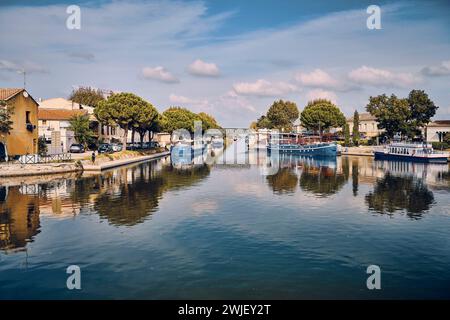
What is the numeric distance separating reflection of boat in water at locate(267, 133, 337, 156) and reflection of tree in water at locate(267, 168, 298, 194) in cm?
4304

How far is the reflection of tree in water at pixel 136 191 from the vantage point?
3127cm

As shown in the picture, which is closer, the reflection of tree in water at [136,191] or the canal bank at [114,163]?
the reflection of tree in water at [136,191]

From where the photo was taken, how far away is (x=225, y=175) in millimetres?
58562

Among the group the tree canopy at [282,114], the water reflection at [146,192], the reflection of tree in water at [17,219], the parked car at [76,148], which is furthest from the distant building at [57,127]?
the tree canopy at [282,114]

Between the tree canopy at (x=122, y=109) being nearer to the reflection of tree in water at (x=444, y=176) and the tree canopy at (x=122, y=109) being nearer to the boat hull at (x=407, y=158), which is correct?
the reflection of tree in water at (x=444, y=176)

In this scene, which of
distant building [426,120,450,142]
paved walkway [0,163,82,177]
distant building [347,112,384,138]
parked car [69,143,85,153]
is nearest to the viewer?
paved walkway [0,163,82,177]

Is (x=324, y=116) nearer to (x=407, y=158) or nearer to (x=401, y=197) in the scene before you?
(x=407, y=158)

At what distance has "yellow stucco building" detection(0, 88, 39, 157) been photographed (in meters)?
58.3

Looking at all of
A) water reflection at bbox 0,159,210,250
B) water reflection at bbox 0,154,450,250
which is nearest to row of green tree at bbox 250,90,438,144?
water reflection at bbox 0,154,450,250

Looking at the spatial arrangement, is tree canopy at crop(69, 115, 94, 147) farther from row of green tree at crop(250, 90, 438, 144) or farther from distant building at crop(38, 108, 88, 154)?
row of green tree at crop(250, 90, 438, 144)

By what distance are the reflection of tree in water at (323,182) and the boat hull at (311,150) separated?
36.1 meters

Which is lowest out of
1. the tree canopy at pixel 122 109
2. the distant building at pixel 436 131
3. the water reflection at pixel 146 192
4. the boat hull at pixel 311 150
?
the water reflection at pixel 146 192

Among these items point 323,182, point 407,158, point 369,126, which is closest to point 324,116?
point 369,126
